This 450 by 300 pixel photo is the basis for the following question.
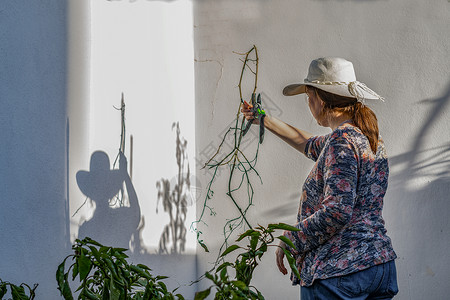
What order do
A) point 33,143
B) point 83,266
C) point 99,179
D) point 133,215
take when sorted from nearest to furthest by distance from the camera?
point 83,266 → point 33,143 → point 99,179 → point 133,215

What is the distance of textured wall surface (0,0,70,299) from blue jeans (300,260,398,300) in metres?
0.94

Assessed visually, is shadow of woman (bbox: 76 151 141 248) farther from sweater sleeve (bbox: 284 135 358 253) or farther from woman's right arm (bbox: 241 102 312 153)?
sweater sleeve (bbox: 284 135 358 253)

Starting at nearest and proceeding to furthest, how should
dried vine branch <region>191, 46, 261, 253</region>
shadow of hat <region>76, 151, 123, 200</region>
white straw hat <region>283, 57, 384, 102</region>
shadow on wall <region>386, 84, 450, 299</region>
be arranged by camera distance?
white straw hat <region>283, 57, 384, 102</region> → shadow of hat <region>76, 151, 123, 200</region> → shadow on wall <region>386, 84, 450, 299</region> → dried vine branch <region>191, 46, 261, 253</region>

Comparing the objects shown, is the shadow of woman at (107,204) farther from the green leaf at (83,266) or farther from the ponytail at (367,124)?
the ponytail at (367,124)

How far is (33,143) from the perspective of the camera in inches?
78.2

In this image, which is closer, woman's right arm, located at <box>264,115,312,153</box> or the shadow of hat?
the shadow of hat

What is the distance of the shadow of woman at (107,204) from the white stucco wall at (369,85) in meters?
0.70

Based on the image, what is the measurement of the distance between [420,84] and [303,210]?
1.21 meters

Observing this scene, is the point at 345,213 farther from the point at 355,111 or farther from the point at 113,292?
the point at 113,292

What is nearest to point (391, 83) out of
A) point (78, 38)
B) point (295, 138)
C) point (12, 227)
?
point (295, 138)

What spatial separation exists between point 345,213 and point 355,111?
0.41m

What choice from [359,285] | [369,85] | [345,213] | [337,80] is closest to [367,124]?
[337,80]

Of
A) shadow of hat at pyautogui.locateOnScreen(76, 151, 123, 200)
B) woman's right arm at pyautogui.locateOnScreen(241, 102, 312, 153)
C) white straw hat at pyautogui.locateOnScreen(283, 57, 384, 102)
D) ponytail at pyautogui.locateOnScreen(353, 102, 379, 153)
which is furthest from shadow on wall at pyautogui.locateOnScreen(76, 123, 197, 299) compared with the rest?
ponytail at pyautogui.locateOnScreen(353, 102, 379, 153)

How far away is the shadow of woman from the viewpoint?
2.33 m
